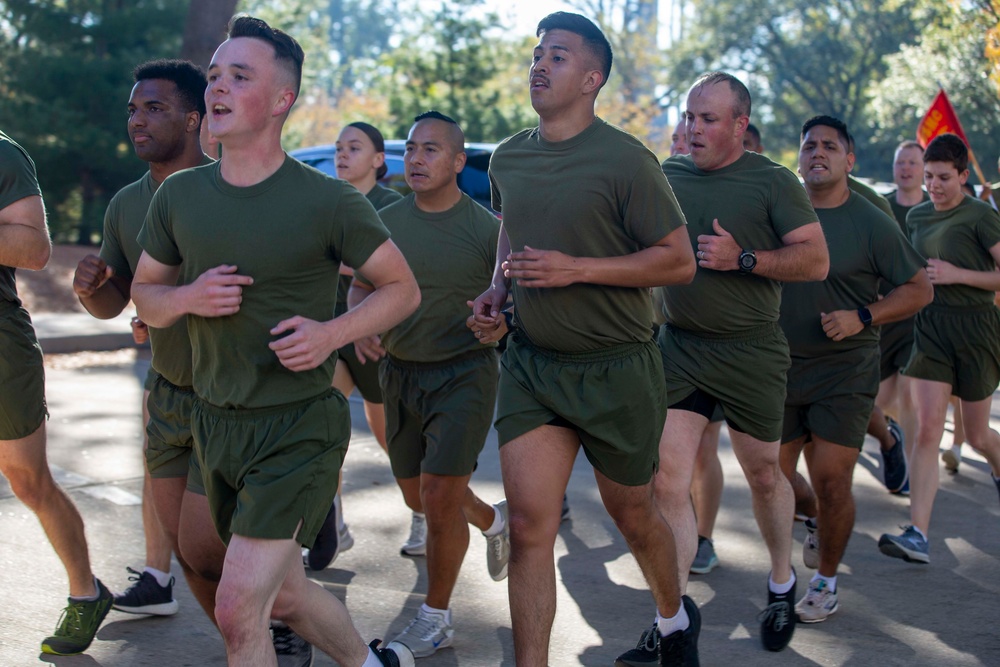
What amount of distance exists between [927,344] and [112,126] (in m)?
18.0

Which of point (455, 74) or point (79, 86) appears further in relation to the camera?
point (455, 74)

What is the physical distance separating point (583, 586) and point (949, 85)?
28387 millimetres

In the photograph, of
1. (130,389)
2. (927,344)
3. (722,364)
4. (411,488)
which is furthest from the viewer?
(130,389)

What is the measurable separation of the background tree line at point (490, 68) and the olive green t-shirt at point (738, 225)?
9875mm

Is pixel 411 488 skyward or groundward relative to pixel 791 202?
groundward

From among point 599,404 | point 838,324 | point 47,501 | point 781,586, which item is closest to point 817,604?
point 781,586

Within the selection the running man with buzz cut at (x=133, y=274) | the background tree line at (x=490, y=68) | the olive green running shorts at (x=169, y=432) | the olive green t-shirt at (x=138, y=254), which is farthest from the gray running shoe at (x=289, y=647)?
the background tree line at (x=490, y=68)

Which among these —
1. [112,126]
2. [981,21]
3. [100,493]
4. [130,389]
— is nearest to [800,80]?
[981,21]

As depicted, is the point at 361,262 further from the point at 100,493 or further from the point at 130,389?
the point at 130,389

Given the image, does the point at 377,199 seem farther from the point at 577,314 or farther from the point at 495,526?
the point at 577,314

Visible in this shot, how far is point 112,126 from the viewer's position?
21.0 m

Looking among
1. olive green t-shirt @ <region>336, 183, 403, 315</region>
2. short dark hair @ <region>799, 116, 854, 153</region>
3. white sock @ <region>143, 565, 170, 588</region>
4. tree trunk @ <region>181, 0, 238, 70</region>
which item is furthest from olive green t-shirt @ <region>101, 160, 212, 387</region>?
tree trunk @ <region>181, 0, 238, 70</region>

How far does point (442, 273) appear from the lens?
5020mm

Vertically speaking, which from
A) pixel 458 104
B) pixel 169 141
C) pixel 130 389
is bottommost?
pixel 130 389
